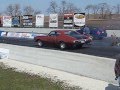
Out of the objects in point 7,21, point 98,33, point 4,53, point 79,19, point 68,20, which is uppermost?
point 79,19

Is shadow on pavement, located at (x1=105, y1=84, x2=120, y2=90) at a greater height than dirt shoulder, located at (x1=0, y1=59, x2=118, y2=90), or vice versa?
shadow on pavement, located at (x1=105, y1=84, x2=120, y2=90)

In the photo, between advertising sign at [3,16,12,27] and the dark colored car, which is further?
advertising sign at [3,16,12,27]

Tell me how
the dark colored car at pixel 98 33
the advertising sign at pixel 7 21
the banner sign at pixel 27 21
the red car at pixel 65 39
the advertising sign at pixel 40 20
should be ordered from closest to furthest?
1. the red car at pixel 65 39
2. the dark colored car at pixel 98 33
3. the advertising sign at pixel 40 20
4. the banner sign at pixel 27 21
5. the advertising sign at pixel 7 21

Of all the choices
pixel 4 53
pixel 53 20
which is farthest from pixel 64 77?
pixel 53 20

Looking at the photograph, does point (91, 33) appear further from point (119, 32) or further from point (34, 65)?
point (34, 65)

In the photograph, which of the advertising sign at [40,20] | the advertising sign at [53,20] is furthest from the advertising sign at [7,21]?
the advertising sign at [53,20]

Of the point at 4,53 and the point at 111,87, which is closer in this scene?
the point at 111,87

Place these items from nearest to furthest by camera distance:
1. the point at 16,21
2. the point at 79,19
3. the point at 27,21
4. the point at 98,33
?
the point at 98,33 < the point at 79,19 < the point at 27,21 < the point at 16,21

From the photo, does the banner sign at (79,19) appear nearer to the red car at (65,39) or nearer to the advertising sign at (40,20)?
the advertising sign at (40,20)

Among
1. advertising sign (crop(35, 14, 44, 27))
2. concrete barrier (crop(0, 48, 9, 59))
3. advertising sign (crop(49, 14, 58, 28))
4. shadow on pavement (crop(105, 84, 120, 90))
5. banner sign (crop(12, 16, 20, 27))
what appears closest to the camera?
shadow on pavement (crop(105, 84, 120, 90))

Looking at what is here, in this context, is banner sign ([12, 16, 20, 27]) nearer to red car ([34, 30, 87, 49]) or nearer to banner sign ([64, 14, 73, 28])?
banner sign ([64, 14, 73, 28])

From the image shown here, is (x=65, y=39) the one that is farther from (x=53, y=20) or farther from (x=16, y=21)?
(x=16, y=21)

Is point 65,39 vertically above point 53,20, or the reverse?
point 53,20

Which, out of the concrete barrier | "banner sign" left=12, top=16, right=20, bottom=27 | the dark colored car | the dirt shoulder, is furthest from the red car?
"banner sign" left=12, top=16, right=20, bottom=27
